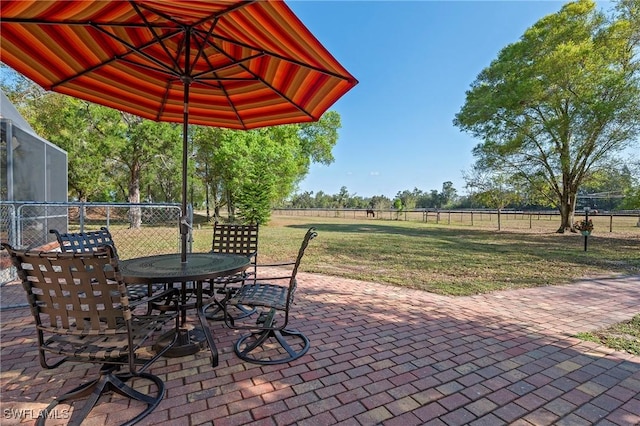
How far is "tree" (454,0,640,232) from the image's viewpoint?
11820 mm

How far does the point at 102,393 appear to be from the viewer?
189cm

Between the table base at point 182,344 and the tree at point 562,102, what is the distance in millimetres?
14531

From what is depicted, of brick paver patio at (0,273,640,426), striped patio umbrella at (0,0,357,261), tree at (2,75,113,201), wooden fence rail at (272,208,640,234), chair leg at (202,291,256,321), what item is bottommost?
brick paver patio at (0,273,640,426)

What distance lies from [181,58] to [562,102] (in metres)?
16.2

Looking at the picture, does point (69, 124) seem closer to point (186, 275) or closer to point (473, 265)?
point (186, 275)

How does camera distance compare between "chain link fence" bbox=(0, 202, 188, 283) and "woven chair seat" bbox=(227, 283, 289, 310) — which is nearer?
"woven chair seat" bbox=(227, 283, 289, 310)

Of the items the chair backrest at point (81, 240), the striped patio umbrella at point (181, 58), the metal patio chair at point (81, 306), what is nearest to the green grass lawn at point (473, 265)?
the striped patio umbrella at point (181, 58)

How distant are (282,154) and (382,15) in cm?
1158

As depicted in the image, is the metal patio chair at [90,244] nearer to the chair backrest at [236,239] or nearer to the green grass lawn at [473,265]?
the chair backrest at [236,239]

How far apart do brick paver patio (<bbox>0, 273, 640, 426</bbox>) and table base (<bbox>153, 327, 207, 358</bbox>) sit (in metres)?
Result: 0.06

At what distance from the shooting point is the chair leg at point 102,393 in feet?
5.61

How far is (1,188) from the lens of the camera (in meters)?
5.51

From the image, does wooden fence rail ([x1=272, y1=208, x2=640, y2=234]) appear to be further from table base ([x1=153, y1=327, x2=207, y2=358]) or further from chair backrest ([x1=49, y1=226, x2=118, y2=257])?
chair backrest ([x1=49, y1=226, x2=118, y2=257])

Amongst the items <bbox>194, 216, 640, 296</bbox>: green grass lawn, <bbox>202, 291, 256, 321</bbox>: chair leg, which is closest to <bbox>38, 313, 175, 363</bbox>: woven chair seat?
<bbox>202, 291, 256, 321</bbox>: chair leg
